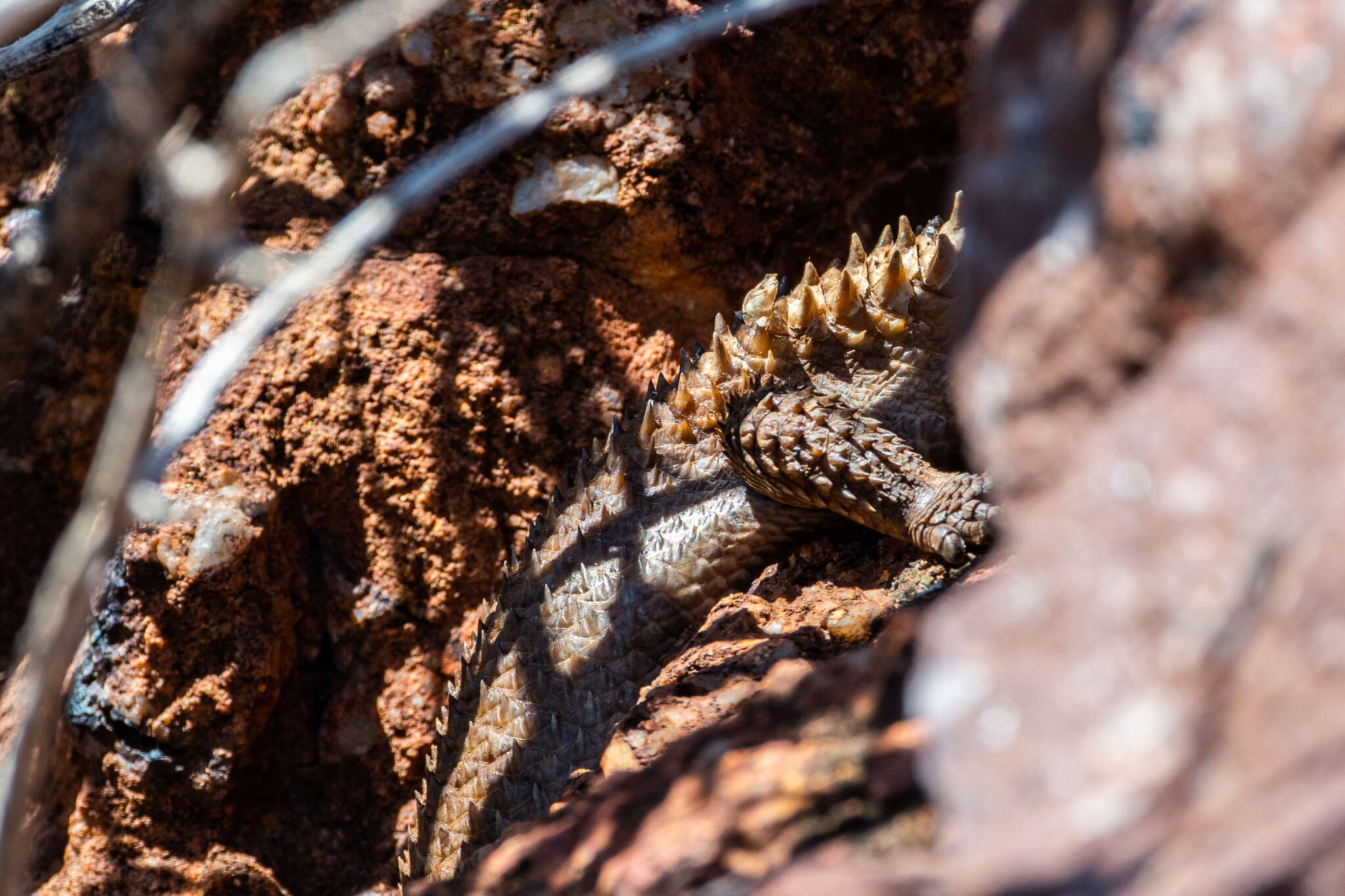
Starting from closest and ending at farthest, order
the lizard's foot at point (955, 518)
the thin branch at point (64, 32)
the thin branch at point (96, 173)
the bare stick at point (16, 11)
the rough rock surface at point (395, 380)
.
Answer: the bare stick at point (16, 11) < the thin branch at point (96, 173) < the thin branch at point (64, 32) < the lizard's foot at point (955, 518) < the rough rock surface at point (395, 380)

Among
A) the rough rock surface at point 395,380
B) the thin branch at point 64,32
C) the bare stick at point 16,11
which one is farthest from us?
the rough rock surface at point 395,380

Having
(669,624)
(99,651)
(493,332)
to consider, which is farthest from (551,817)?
(99,651)

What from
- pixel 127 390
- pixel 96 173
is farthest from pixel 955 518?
pixel 96 173

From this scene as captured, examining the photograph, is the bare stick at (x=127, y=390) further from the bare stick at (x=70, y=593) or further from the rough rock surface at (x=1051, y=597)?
the rough rock surface at (x=1051, y=597)

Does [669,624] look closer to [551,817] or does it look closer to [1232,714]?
[551,817]

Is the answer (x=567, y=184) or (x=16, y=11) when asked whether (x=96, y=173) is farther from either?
(x=567, y=184)

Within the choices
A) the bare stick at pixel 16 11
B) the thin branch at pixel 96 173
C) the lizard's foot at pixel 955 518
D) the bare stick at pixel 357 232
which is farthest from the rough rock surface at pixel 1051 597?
the bare stick at pixel 16 11
